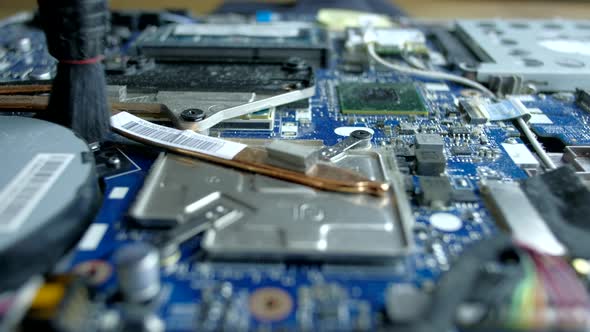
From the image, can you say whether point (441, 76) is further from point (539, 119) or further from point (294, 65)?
point (294, 65)

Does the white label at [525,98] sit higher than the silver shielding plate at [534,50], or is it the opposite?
the silver shielding plate at [534,50]

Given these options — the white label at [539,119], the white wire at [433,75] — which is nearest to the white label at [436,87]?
the white wire at [433,75]

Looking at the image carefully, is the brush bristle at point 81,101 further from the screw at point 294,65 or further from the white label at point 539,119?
the white label at point 539,119

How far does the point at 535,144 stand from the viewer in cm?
296

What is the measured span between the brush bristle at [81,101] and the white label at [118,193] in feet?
Answer: 1.41

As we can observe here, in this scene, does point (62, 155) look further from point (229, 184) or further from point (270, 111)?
point (270, 111)

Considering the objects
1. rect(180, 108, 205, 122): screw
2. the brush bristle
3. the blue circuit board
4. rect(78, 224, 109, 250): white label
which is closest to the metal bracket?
the blue circuit board

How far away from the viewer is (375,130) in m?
3.16

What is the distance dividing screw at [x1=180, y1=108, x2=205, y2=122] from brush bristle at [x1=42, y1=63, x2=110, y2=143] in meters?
0.41

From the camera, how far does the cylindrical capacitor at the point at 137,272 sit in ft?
5.68

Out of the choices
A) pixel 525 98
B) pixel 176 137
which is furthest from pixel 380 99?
pixel 176 137

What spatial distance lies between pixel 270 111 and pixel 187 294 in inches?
64.2

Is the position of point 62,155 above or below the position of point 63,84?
below

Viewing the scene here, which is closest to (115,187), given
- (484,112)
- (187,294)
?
(187,294)
